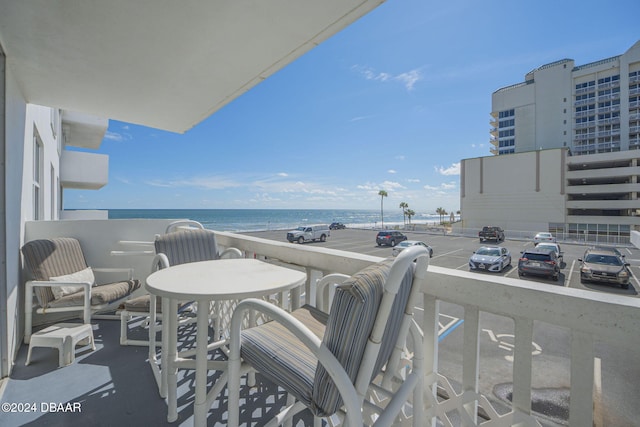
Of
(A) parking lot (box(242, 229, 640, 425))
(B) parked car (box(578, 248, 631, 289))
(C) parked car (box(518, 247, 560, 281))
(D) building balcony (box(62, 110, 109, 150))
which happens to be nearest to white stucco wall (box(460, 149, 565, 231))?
(B) parked car (box(578, 248, 631, 289))

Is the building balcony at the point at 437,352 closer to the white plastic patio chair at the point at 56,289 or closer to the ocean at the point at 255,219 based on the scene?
the white plastic patio chair at the point at 56,289

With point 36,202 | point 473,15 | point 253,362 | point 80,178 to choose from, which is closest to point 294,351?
point 253,362

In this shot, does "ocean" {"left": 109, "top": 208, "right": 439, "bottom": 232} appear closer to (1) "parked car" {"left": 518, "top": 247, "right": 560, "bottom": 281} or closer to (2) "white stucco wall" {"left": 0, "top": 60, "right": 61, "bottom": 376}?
(1) "parked car" {"left": 518, "top": 247, "right": 560, "bottom": 281}

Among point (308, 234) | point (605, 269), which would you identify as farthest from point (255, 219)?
point (605, 269)

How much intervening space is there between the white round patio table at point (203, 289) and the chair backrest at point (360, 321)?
1.55 feet

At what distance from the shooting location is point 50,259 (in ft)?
8.51

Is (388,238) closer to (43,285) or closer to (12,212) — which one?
(43,285)

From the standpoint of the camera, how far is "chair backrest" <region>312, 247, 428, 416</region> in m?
0.64

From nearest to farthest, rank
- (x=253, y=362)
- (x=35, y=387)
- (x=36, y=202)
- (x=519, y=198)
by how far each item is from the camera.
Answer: (x=253, y=362), (x=35, y=387), (x=36, y=202), (x=519, y=198)

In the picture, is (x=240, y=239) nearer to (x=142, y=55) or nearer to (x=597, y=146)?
(x=142, y=55)

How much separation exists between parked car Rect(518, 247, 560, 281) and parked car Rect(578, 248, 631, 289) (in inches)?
28.8

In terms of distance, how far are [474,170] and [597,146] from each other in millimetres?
15570

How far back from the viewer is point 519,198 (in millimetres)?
26484

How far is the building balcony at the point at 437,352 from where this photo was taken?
713mm
